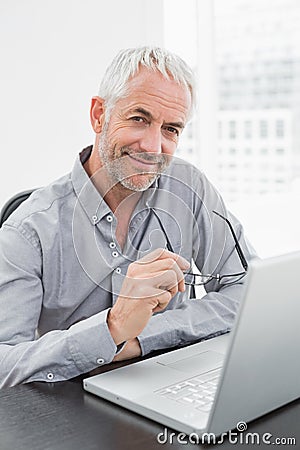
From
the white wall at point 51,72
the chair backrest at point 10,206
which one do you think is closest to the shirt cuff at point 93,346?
the chair backrest at point 10,206

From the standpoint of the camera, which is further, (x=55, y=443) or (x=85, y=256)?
(x=85, y=256)

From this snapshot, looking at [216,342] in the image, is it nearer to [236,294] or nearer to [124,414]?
[236,294]

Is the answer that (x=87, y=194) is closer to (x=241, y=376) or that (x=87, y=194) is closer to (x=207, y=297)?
(x=207, y=297)

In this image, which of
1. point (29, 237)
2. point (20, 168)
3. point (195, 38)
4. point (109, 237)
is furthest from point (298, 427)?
point (195, 38)

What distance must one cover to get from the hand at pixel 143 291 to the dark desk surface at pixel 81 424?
147 millimetres

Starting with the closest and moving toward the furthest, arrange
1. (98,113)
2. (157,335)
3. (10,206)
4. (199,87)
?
1. (157,335)
2. (98,113)
3. (10,206)
4. (199,87)

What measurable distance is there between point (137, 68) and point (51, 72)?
4.42 ft

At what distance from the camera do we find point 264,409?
988mm

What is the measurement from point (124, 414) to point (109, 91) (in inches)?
28.1

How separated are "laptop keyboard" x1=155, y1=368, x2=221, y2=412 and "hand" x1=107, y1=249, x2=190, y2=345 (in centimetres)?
14

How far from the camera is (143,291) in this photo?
3.86 ft

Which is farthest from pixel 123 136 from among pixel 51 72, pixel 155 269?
pixel 51 72

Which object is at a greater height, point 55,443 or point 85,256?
point 85,256

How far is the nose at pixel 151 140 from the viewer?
53.7 inches
